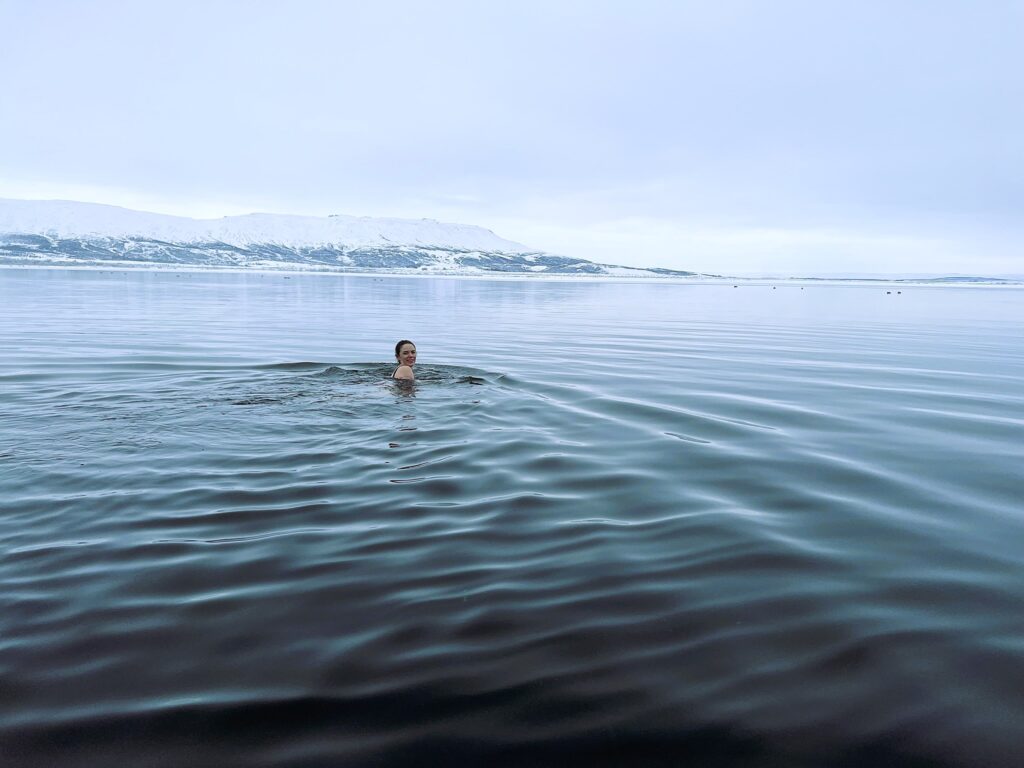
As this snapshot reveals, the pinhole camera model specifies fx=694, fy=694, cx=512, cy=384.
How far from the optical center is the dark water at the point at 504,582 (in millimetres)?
3709

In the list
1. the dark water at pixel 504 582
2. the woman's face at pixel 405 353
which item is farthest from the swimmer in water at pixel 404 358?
the dark water at pixel 504 582

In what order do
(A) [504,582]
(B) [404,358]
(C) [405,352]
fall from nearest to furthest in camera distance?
(A) [504,582]
(C) [405,352]
(B) [404,358]

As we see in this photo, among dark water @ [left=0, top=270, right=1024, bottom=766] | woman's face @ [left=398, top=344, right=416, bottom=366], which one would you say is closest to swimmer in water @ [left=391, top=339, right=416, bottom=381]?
woman's face @ [left=398, top=344, right=416, bottom=366]

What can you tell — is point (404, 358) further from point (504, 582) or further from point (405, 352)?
point (504, 582)

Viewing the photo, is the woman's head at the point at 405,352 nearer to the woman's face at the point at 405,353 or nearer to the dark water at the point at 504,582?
the woman's face at the point at 405,353

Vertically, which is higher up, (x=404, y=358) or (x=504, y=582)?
(x=404, y=358)

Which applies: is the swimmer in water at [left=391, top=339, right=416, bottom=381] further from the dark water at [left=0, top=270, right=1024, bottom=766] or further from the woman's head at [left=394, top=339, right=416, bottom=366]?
the dark water at [left=0, top=270, right=1024, bottom=766]

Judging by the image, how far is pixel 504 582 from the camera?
539cm

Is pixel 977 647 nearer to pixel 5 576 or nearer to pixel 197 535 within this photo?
pixel 197 535

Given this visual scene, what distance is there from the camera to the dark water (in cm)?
371

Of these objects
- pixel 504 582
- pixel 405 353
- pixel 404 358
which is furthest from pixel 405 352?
pixel 504 582

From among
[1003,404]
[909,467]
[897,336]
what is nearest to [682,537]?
[909,467]

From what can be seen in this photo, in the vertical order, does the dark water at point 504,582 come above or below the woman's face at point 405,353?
below

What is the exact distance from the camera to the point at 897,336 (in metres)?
29.1
